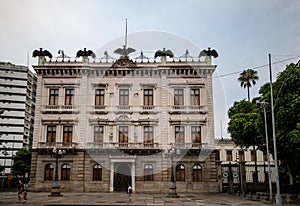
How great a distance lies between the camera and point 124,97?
121 ft

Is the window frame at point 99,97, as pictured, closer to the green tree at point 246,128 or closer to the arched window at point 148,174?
the arched window at point 148,174

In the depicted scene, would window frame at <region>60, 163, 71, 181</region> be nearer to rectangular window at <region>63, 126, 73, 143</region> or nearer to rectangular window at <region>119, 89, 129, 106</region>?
rectangular window at <region>63, 126, 73, 143</region>

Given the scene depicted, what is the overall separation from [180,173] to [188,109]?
6967 millimetres

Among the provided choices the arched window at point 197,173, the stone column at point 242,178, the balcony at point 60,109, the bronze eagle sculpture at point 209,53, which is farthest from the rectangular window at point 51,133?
the stone column at point 242,178

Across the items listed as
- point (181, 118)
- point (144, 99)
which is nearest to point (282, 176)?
point (181, 118)

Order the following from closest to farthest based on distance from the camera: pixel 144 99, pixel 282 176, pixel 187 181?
1. pixel 187 181
2. pixel 144 99
3. pixel 282 176

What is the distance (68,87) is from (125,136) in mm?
8496

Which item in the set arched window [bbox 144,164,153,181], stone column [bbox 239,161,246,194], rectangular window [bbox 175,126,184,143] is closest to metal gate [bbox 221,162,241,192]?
stone column [bbox 239,161,246,194]

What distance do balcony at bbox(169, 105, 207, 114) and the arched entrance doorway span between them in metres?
7.90

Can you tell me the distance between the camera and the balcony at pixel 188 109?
118ft

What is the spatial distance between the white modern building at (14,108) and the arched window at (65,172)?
51978 millimetres

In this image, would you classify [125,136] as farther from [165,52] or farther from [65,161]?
[165,52]

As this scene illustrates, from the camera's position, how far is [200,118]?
36.1 metres

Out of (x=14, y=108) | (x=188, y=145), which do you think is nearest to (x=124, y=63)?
(x=188, y=145)
